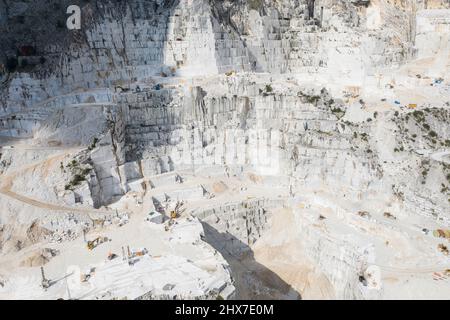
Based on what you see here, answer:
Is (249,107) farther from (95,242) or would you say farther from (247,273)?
(95,242)

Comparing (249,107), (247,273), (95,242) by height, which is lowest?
(247,273)

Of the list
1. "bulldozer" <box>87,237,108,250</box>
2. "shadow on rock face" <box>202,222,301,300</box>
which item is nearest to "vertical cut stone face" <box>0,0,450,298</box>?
"shadow on rock face" <box>202,222,301,300</box>

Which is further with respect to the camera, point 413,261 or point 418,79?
point 418,79

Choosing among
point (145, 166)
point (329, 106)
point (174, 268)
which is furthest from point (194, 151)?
point (174, 268)

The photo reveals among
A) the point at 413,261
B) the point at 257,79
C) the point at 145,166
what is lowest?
the point at 413,261

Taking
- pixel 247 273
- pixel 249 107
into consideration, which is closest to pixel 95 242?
pixel 247 273

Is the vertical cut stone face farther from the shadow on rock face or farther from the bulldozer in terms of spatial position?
the bulldozer

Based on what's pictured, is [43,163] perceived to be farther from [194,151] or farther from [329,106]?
[329,106]
